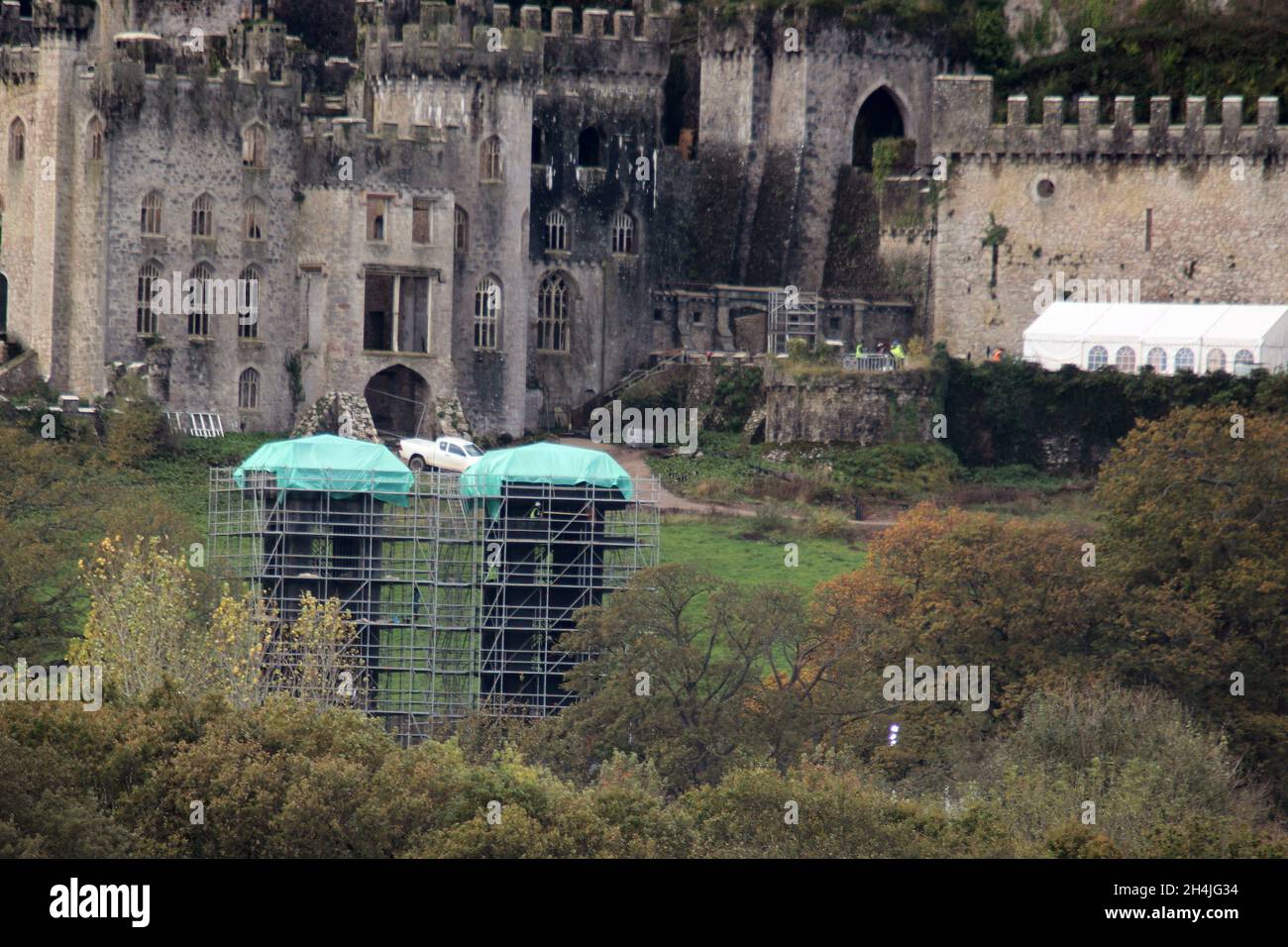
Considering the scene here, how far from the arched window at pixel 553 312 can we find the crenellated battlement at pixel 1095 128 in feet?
35.1

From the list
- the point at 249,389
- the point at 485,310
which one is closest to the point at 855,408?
the point at 485,310

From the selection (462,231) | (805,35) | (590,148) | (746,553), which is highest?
(805,35)

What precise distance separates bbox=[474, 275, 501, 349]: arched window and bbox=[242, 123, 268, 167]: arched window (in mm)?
6599

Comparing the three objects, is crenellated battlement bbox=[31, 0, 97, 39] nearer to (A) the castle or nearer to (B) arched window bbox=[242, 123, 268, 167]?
(A) the castle

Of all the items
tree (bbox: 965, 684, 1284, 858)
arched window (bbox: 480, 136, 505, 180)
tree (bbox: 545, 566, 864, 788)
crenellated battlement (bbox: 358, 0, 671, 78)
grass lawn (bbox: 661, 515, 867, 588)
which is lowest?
tree (bbox: 965, 684, 1284, 858)

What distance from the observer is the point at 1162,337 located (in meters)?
96.3

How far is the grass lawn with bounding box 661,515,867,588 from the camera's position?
283 feet

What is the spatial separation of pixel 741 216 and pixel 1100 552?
26587 millimetres

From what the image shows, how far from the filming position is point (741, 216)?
10606cm

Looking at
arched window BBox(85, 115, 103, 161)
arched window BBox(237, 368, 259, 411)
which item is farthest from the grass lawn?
arched window BBox(85, 115, 103, 161)

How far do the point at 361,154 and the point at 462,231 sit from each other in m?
3.63

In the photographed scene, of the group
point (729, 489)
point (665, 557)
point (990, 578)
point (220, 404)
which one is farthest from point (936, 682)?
point (220, 404)

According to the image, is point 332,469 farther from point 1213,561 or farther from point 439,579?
point 1213,561
